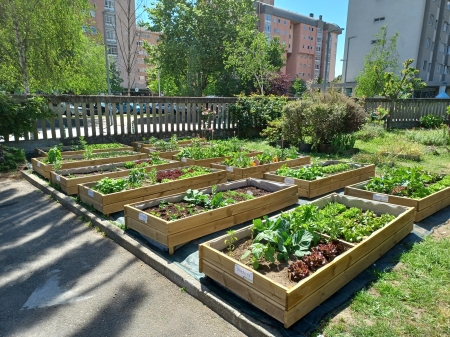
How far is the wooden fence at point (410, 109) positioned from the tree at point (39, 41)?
15051 mm

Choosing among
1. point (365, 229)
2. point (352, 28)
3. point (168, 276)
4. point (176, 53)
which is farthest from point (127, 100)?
point (352, 28)

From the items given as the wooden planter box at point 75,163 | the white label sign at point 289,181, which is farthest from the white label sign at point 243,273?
the wooden planter box at point 75,163

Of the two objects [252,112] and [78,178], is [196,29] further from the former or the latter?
[78,178]

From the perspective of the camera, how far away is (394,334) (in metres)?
2.44

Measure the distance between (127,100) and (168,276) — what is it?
8.41m

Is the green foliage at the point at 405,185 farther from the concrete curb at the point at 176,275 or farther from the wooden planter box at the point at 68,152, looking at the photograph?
the wooden planter box at the point at 68,152

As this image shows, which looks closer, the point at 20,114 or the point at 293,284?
the point at 293,284

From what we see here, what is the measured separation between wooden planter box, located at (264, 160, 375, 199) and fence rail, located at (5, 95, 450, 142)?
630 cm

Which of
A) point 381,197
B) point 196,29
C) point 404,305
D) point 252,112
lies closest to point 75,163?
point 381,197

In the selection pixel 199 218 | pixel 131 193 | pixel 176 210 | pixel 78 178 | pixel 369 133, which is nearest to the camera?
pixel 199 218

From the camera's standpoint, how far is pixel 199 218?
3992 millimetres

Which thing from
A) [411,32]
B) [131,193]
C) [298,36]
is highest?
[298,36]

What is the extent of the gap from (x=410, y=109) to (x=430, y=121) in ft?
4.19

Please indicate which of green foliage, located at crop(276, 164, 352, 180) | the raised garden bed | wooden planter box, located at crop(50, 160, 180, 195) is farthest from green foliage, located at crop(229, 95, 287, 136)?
the raised garden bed
